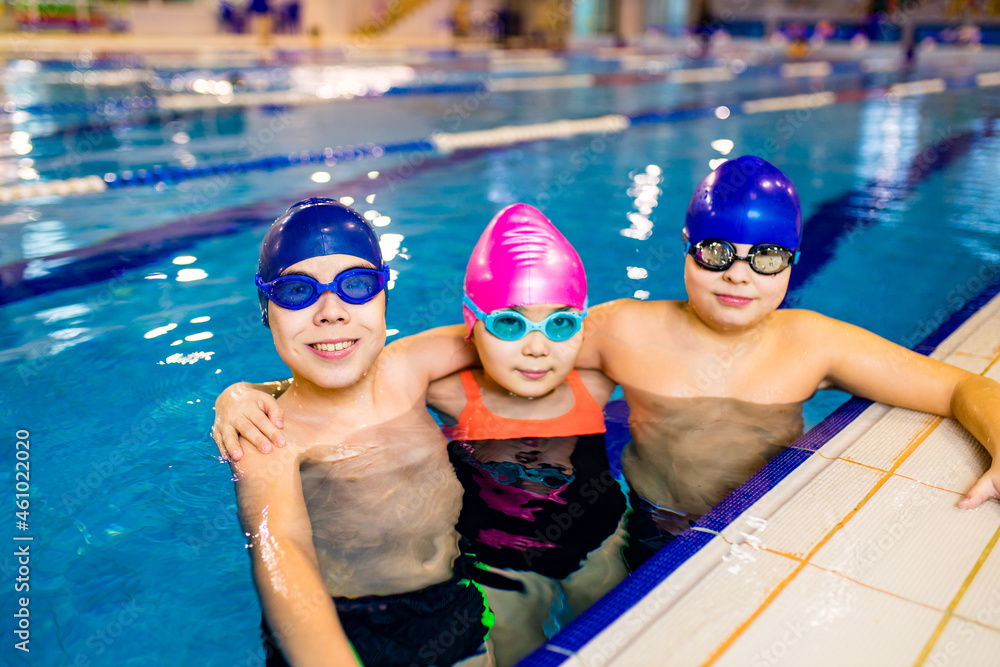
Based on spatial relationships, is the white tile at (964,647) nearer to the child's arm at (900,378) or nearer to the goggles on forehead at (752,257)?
the child's arm at (900,378)

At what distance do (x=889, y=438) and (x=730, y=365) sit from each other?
22.3 inches

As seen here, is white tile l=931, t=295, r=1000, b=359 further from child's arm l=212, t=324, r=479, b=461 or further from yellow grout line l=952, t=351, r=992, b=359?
child's arm l=212, t=324, r=479, b=461

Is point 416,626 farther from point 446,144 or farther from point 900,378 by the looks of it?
point 446,144

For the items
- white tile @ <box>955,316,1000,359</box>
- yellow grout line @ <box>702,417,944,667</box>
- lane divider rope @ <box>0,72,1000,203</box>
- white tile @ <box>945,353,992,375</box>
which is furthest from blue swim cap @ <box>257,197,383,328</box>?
lane divider rope @ <box>0,72,1000,203</box>

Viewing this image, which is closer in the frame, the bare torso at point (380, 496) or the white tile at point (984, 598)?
the white tile at point (984, 598)

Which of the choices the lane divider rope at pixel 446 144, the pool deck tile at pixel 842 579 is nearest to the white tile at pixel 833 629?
the pool deck tile at pixel 842 579

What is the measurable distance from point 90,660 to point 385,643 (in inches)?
31.8

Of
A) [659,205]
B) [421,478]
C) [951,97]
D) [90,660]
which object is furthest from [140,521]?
[951,97]

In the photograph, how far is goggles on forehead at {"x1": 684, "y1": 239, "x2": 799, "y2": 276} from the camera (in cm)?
244

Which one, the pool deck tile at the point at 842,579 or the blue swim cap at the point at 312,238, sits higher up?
the blue swim cap at the point at 312,238

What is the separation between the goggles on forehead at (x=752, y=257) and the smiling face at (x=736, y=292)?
0.01 m

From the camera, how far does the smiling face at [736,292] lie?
96.5 inches

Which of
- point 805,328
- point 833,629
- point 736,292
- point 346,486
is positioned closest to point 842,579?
point 833,629

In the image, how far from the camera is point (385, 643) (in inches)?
74.4
